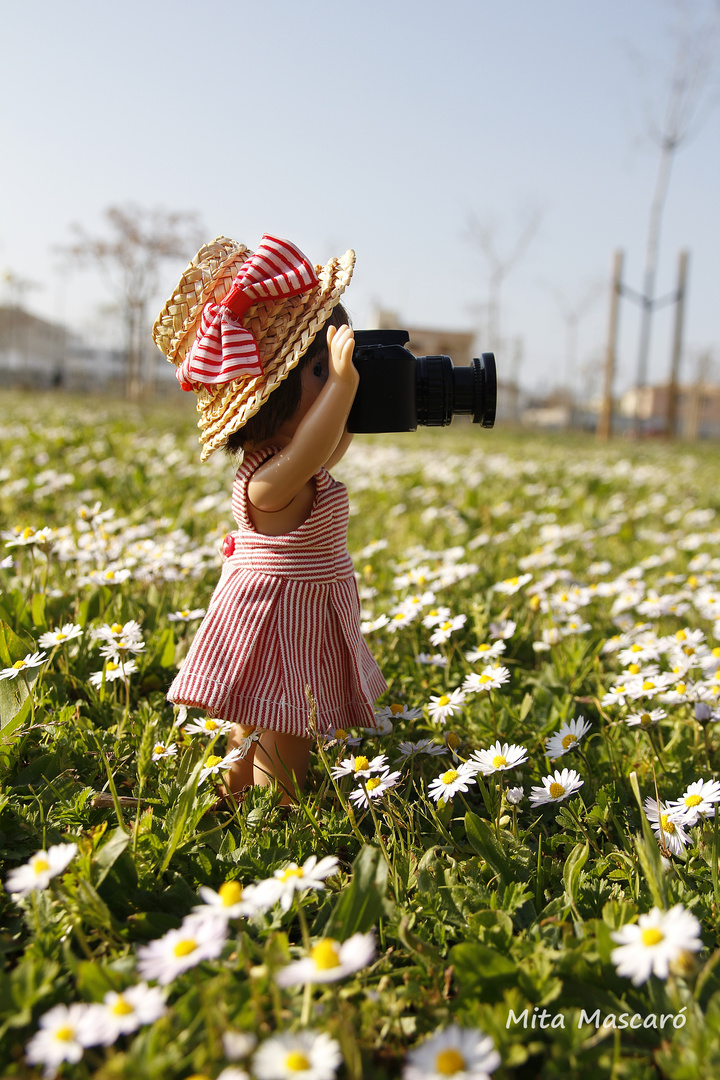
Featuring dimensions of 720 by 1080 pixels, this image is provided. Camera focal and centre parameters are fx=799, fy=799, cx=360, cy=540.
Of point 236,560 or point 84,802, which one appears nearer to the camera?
point 84,802

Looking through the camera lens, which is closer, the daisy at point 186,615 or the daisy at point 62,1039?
the daisy at point 62,1039

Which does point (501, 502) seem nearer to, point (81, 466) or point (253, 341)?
point (81, 466)

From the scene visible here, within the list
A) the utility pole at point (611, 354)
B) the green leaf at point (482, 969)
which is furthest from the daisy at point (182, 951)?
the utility pole at point (611, 354)

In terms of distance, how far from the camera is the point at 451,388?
1671 millimetres

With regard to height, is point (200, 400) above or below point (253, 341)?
below

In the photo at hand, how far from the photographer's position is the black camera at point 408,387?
158cm

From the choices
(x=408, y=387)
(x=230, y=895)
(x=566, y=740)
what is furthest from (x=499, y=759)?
(x=408, y=387)

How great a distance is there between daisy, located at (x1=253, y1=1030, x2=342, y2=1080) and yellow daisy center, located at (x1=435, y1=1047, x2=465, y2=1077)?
0.11 meters

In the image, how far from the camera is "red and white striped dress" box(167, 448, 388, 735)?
5.20 ft

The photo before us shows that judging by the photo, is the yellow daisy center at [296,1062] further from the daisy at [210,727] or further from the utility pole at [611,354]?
the utility pole at [611,354]

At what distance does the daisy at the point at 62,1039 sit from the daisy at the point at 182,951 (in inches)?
3.0

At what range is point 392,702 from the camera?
6.51 ft

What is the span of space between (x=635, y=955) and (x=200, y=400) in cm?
128

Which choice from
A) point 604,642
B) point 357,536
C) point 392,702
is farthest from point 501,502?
point 392,702
